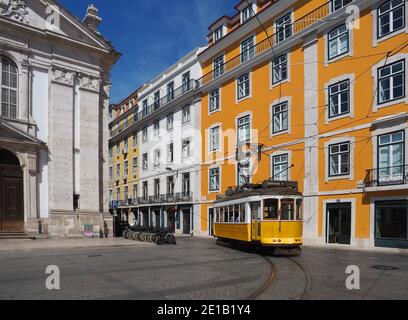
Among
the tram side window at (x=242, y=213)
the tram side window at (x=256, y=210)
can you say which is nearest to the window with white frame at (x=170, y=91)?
the tram side window at (x=242, y=213)

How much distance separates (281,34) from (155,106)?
20.0 meters

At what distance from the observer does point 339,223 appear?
75.5 feet

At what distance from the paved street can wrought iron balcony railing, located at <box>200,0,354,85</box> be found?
15.3 meters

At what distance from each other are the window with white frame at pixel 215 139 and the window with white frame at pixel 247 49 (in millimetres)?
6197

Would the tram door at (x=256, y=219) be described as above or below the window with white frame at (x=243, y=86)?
below

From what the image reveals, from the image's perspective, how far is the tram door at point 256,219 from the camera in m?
16.4

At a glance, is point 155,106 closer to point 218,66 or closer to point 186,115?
point 186,115

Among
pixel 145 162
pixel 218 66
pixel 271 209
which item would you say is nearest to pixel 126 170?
pixel 145 162

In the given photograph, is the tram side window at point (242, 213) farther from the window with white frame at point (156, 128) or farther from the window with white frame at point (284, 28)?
the window with white frame at point (156, 128)

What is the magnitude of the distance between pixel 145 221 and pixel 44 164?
74.6 feet

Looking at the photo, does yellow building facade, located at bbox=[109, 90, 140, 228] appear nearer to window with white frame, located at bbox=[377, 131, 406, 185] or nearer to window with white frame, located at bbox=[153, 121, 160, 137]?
window with white frame, located at bbox=[153, 121, 160, 137]

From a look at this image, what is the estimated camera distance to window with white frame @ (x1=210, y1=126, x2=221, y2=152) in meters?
34.1

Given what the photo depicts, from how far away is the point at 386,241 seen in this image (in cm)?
2023
